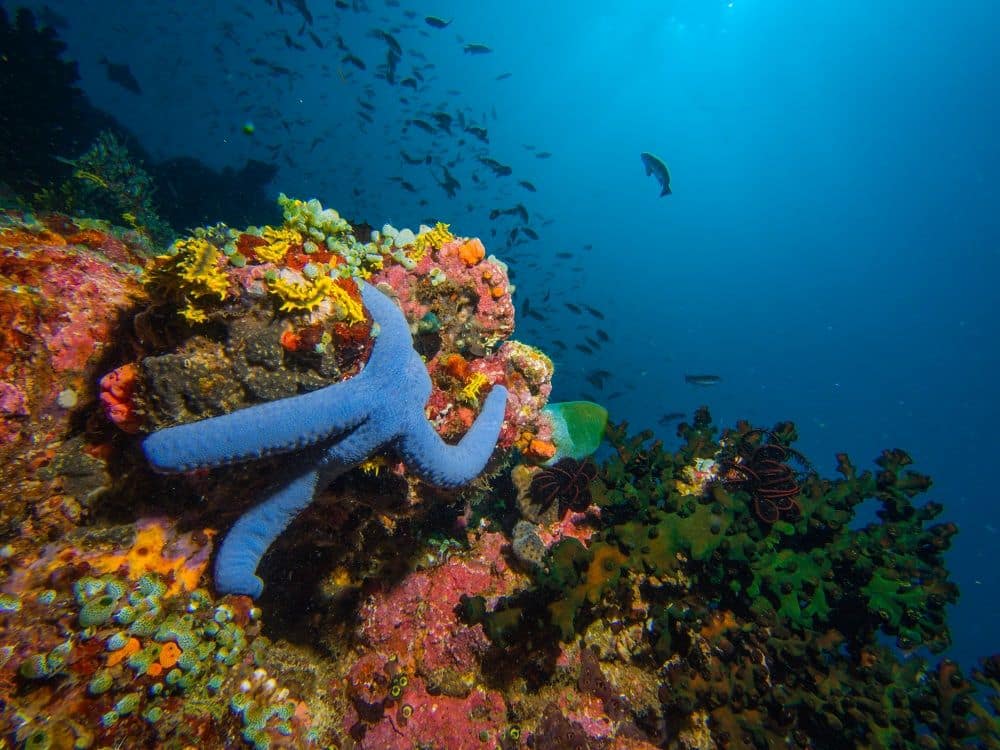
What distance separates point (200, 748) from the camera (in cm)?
273

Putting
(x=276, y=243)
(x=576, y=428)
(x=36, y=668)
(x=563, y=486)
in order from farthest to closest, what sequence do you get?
(x=576, y=428), (x=563, y=486), (x=276, y=243), (x=36, y=668)

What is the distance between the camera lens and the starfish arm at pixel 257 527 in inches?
123

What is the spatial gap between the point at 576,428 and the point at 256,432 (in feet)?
14.2

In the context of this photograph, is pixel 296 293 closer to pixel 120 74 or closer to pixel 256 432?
pixel 256 432

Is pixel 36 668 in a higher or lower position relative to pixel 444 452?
lower

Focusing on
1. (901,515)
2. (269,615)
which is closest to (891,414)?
(901,515)

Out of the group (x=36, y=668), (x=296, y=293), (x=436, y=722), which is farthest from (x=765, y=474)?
(x=36, y=668)

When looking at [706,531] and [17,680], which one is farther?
[706,531]

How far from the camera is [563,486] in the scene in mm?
5211

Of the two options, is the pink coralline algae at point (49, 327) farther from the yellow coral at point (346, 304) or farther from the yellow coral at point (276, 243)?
the yellow coral at point (346, 304)

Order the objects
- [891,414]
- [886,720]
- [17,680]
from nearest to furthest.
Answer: [17,680] → [886,720] → [891,414]

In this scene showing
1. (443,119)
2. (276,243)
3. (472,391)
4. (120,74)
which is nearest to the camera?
(276,243)

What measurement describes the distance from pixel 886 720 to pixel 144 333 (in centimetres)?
652

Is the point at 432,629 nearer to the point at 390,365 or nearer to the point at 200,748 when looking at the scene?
the point at 200,748
